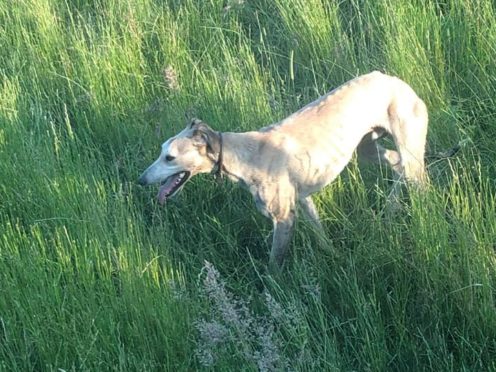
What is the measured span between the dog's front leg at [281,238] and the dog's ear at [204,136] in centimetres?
54

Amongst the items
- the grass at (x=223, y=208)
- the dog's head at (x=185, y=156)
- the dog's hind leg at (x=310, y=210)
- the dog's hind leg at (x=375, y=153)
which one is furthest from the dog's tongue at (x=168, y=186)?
the dog's hind leg at (x=375, y=153)

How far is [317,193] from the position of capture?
4613 millimetres

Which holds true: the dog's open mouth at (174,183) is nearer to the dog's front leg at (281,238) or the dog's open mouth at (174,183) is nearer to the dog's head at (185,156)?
the dog's head at (185,156)

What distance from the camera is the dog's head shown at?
4199mm

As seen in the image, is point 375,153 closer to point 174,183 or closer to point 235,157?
point 235,157

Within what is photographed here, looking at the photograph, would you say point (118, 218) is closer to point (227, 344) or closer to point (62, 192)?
point (62, 192)

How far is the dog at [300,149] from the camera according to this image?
4.23 m

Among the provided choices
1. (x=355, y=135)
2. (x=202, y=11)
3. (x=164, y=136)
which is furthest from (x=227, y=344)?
(x=202, y=11)

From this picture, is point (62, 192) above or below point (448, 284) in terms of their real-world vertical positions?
above

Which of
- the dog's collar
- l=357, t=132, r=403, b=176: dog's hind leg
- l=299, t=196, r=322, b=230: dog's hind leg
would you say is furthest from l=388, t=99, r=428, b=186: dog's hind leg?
the dog's collar

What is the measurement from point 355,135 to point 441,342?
1719 millimetres

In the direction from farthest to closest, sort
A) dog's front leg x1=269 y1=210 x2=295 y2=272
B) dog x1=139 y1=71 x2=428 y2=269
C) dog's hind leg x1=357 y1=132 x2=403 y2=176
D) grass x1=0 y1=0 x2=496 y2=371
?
dog's hind leg x1=357 y1=132 x2=403 y2=176 < dog x1=139 y1=71 x2=428 y2=269 < dog's front leg x1=269 y1=210 x2=295 y2=272 < grass x1=0 y1=0 x2=496 y2=371

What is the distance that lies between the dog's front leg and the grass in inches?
3.5

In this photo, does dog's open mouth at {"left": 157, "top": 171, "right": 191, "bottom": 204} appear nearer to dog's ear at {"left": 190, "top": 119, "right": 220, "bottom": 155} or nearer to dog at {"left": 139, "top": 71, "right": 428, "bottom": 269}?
dog at {"left": 139, "top": 71, "right": 428, "bottom": 269}
